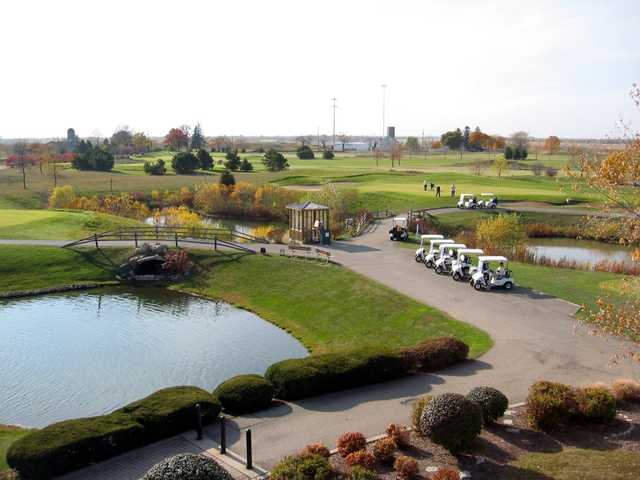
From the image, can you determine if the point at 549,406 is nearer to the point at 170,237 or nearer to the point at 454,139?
the point at 170,237

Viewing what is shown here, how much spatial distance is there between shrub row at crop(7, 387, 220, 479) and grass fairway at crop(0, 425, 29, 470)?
1284mm

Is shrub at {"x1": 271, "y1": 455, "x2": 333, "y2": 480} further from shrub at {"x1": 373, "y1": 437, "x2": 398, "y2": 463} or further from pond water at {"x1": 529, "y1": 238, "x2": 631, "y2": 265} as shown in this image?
pond water at {"x1": 529, "y1": 238, "x2": 631, "y2": 265}

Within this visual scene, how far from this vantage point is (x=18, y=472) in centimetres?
1366

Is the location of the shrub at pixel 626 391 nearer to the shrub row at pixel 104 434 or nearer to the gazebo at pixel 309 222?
the shrub row at pixel 104 434

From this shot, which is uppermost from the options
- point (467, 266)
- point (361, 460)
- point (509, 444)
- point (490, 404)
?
point (467, 266)

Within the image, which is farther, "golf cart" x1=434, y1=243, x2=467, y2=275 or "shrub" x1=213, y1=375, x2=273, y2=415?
"golf cart" x1=434, y1=243, x2=467, y2=275

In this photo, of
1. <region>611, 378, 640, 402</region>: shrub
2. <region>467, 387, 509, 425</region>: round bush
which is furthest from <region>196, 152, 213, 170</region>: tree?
<region>467, 387, 509, 425</region>: round bush

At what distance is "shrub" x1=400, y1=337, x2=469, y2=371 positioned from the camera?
19.6 meters

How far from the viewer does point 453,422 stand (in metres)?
13.5

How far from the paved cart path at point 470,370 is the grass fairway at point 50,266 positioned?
19.1m

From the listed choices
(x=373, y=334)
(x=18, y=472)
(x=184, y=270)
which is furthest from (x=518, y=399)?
(x=184, y=270)

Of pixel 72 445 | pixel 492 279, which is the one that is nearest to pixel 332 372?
pixel 72 445

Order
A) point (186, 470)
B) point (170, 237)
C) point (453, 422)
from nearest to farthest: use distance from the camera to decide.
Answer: point (186, 470) < point (453, 422) < point (170, 237)

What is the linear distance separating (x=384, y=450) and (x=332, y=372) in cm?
473
